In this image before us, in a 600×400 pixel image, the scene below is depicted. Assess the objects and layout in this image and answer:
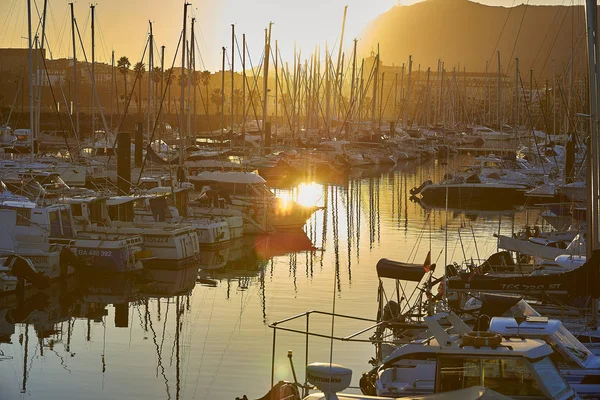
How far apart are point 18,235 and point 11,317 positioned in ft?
17.1

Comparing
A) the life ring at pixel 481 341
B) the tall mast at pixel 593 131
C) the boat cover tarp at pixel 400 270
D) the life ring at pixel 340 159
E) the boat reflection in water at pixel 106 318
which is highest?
the tall mast at pixel 593 131

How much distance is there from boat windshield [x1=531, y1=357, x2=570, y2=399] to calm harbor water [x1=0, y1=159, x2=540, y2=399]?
24.5ft

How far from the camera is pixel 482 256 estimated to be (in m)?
44.1

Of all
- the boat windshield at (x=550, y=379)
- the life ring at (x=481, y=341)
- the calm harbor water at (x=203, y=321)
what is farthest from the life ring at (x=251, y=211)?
the boat windshield at (x=550, y=379)

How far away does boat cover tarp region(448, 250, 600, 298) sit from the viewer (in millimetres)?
24094

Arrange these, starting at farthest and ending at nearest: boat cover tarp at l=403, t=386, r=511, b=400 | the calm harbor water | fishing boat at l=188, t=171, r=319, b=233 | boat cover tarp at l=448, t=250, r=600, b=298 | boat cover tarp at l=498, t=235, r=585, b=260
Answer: fishing boat at l=188, t=171, r=319, b=233
boat cover tarp at l=498, t=235, r=585, b=260
the calm harbor water
boat cover tarp at l=448, t=250, r=600, b=298
boat cover tarp at l=403, t=386, r=511, b=400

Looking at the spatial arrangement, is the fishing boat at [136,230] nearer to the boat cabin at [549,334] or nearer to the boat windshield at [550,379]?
the boat cabin at [549,334]

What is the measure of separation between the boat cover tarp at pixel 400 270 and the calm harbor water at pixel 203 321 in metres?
1.39

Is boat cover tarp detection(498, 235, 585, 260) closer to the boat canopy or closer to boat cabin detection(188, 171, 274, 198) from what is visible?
boat cabin detection(188, 171, 274, 198)

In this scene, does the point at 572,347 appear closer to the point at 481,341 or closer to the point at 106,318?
the point at 481,341

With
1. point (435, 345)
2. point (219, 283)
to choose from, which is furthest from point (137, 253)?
point (435, 345)

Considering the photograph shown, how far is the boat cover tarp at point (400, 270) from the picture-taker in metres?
25.3

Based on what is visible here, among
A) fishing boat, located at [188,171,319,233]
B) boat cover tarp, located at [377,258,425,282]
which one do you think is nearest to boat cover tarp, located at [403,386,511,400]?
boat cover tarp, located at [377,258,425,282]

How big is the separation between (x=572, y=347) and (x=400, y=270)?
683cm
